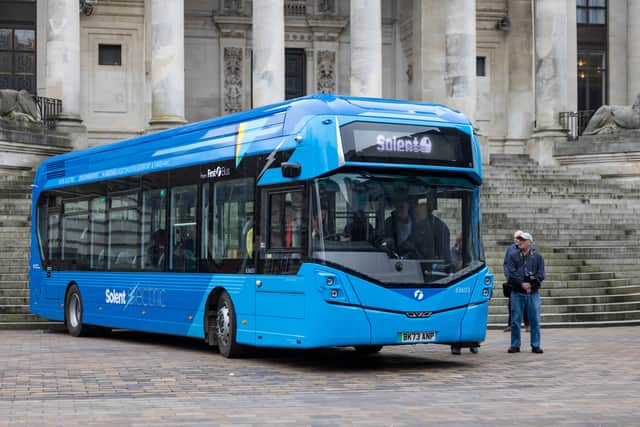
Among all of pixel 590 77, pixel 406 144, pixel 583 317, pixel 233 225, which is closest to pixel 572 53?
pixel 590 77

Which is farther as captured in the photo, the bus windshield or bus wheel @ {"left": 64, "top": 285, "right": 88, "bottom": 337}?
bus wheel @ {"left": 64, "top": 285, "right": 88, "bottom": 337}

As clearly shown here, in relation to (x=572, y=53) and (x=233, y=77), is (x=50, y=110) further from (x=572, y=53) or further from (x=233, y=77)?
(x=572, y=53)

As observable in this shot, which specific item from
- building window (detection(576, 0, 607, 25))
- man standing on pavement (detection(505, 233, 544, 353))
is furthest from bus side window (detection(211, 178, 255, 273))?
building window (detection(576, 0, 607, 25))

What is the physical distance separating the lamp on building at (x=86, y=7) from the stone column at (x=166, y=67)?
5.66 metres

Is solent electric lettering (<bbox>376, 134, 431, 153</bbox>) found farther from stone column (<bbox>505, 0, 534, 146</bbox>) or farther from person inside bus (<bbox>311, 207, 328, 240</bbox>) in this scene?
stone column (<bbox>505, 0, 534, 146</bbox>)

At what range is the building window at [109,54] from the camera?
130 feet

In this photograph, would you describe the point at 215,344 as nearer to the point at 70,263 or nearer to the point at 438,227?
the point at 438,227

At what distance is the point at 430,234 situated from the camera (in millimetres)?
14492

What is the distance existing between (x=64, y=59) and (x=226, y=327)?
19937 millimetres

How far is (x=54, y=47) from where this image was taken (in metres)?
34.0

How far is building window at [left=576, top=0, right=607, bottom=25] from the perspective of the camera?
43.2 meters

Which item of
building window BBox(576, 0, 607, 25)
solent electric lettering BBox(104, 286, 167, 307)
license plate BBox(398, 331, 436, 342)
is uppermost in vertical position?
building window BBox(576, 0, 607, 25)

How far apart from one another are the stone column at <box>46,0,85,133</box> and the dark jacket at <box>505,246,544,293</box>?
19919 millimetres

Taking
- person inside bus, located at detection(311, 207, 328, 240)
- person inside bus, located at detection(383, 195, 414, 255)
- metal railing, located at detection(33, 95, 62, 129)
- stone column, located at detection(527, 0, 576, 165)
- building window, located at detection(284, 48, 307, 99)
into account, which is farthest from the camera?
building window, located at detection(284, 48, 307, 99)
